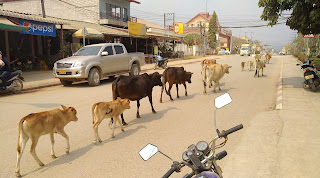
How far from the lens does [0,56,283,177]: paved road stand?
417 centimetres

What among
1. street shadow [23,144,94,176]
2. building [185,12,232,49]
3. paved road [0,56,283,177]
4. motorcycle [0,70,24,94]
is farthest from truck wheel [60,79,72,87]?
building [185,12,232,49]

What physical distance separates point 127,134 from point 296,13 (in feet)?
29.4

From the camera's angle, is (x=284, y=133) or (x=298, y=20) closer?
(x=284, y=133)

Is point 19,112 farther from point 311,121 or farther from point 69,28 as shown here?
point 69,28

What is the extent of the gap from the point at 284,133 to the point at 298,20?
703 centimetres

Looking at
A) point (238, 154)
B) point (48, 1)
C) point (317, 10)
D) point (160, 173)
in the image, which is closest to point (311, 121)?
point (238, 154)

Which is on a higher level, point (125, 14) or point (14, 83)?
point (125, 14)

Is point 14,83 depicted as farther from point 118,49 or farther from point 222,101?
point 222,101

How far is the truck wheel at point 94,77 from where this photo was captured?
12.6 m

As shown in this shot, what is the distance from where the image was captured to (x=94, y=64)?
1271 centimetres

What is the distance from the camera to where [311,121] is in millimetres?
6363

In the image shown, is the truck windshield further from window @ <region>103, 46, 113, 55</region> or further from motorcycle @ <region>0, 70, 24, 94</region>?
motorcycle @ <region>0, 70, 24, 94</region>

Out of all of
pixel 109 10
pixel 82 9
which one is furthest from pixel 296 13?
pixel 82 9

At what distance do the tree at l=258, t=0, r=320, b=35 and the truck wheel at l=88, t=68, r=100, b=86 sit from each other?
8.40m
